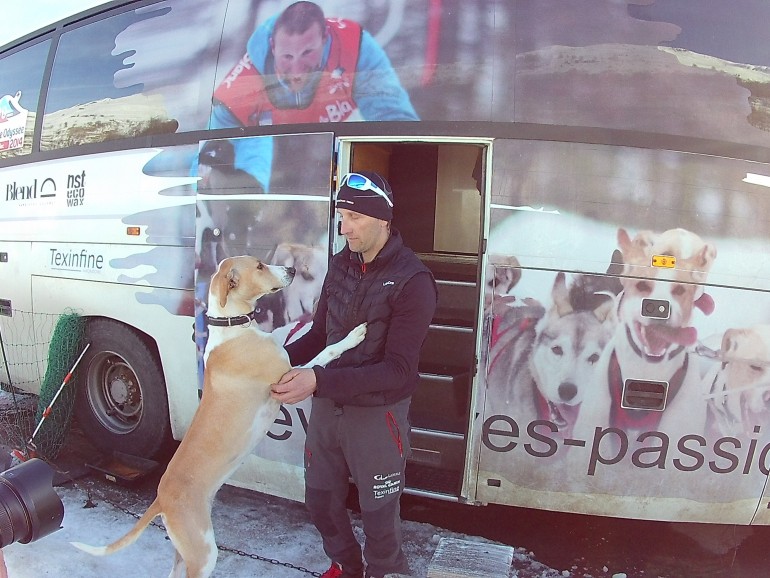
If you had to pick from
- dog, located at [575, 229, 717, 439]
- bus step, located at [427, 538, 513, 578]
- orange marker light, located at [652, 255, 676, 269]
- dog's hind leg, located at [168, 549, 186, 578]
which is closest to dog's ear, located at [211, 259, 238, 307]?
dog's hind leg, located at [168, 549, 186, 578]

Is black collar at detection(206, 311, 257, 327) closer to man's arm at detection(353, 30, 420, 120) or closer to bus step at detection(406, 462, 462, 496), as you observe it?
man's arm at detection(353, 30, 420, 120)

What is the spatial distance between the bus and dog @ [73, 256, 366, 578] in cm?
64

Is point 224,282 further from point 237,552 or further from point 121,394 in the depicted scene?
point 121,394

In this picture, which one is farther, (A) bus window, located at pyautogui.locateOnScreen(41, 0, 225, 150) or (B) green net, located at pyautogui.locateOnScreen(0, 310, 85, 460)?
(B) green net, located at pyautogui.locateOnScreen(0, 310, 85, 460)

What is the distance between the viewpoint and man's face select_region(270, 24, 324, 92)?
311cm

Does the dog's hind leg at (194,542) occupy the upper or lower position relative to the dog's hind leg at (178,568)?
upper

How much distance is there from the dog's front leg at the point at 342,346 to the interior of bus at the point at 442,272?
81 centimetres

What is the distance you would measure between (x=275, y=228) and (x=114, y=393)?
2.13 metres

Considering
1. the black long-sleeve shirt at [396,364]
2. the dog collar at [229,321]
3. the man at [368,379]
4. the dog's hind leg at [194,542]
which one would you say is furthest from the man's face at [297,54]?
the dog's hind leg at [194,542]

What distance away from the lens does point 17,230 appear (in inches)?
177

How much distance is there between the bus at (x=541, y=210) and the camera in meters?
2.73

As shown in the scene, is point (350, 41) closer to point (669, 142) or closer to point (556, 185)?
point (556, 185)

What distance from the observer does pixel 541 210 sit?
2820mm

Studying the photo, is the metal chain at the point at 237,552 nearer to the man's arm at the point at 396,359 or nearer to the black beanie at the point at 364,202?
the man's arm at the point at 396,359
